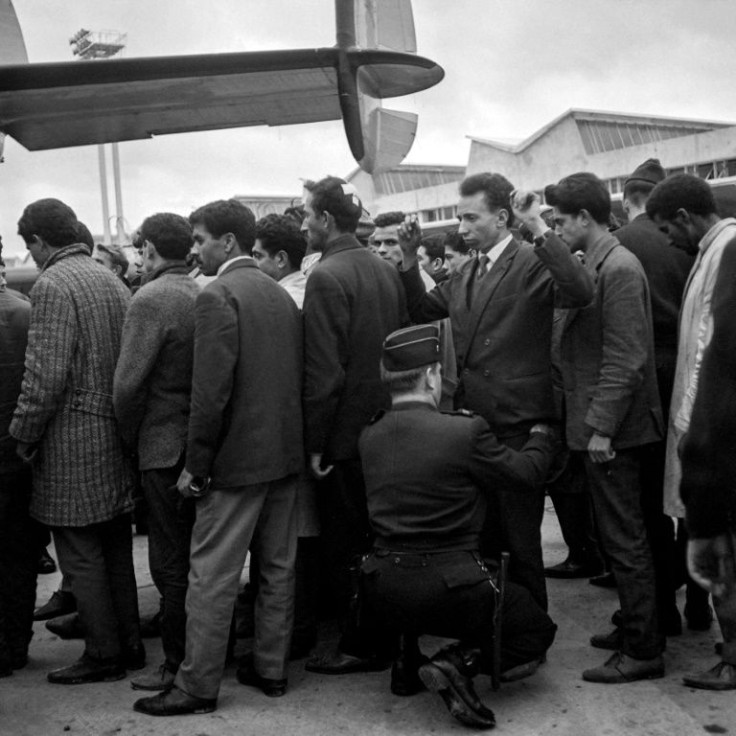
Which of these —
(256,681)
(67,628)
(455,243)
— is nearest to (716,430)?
(256,681)

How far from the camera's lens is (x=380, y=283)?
397 centimetres

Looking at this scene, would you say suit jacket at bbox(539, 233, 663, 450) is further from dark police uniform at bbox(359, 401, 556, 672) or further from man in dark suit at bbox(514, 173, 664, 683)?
dark police uniform at bbox(359, 401, 556, 672)

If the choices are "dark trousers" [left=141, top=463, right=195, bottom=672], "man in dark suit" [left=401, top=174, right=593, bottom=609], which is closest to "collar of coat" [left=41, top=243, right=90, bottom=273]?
"dark trousers" [left=141, top=463, right=195, bottom=672]

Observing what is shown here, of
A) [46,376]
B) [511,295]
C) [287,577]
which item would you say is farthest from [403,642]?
[46,376]

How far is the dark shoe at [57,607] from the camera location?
4.89 meters

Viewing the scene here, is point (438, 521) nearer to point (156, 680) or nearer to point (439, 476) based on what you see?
point (439, 476)

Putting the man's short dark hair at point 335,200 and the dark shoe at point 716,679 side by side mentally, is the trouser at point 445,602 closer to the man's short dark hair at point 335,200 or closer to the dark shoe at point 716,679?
the dark shoe at point 716,679

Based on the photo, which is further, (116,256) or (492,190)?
(116,256)

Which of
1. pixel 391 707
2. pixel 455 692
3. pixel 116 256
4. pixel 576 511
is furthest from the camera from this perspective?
pixel 116 256

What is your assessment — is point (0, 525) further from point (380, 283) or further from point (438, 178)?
point (438, 178)

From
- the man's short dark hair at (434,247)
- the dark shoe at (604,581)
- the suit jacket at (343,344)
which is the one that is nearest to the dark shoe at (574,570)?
the dark shoe at (604,581)

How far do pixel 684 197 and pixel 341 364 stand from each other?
1536 mm

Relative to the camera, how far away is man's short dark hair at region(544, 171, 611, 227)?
12.2 ft

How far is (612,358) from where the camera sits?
3533mm
